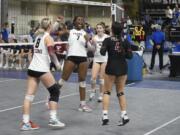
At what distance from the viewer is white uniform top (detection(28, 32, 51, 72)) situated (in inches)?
Result: 341

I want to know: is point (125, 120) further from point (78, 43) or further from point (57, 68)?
point (78, 43)

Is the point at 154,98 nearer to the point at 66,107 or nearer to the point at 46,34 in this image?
the point at 66,107

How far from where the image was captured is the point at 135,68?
16750 mm

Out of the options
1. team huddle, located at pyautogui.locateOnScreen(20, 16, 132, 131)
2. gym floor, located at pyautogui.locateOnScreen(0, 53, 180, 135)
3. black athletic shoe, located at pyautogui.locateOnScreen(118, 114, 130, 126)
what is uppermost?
team huddle, located at pyautogui.locateOnScreen(20, 16, 132, 131)

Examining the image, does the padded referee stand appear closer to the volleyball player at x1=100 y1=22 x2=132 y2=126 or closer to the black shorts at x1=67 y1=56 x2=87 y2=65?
the black shorts at x1=67 y1=56 x2=87 y2=65

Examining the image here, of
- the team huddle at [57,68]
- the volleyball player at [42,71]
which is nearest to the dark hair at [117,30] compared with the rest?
the team huddle at [57,68]

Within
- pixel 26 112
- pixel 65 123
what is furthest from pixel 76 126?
pixel 26 112

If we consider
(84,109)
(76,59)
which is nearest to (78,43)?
(76,59)

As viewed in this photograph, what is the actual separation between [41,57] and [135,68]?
8366 millimetres

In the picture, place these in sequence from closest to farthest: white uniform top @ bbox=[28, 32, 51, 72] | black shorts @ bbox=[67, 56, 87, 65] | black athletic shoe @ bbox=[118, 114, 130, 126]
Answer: white uniform top @ bbox=[28, 32, 51, 72] → black athletic shoe @ bbox=[118, 114, 130, 126] → black shorts @ bbox=[67, 56, 87, 65]

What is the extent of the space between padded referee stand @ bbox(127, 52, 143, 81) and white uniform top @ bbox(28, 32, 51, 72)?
26.8 feet

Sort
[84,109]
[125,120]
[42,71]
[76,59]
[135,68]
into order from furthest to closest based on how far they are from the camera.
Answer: [135,68] < [84,109] < [76,59] < [125,120] < [42,71]

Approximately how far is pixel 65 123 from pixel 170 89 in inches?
244

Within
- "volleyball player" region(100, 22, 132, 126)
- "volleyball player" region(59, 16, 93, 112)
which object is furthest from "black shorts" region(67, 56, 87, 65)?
"volleyball player" region(100, 22, 132, 126)
